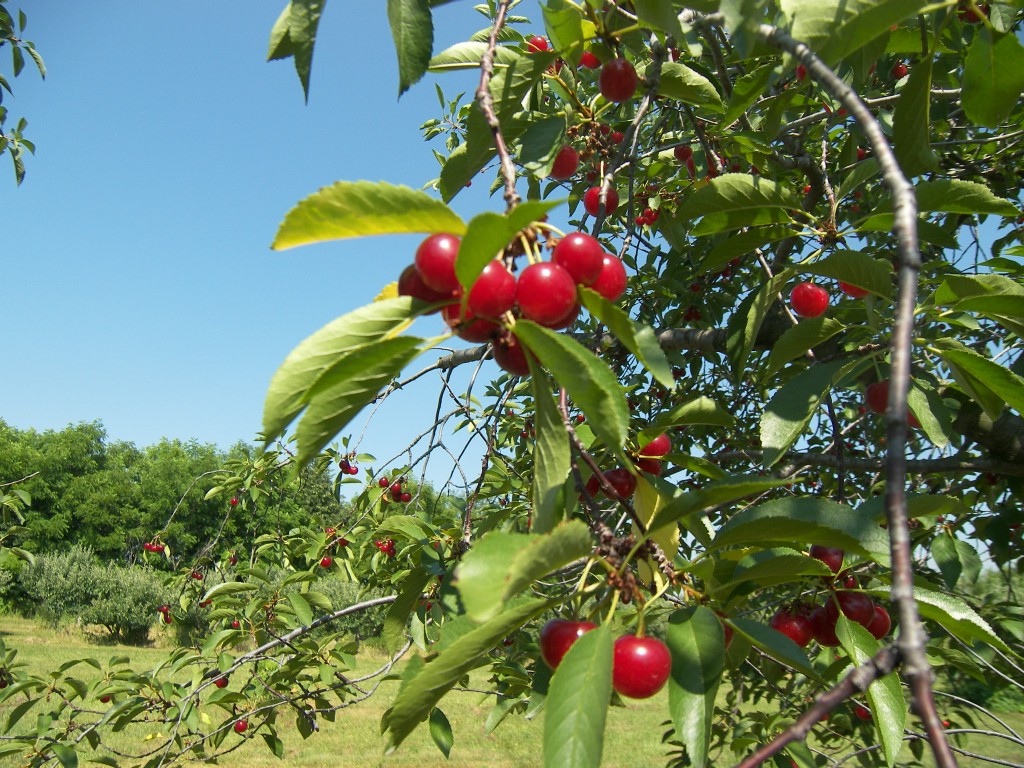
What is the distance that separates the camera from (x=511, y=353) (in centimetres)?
90

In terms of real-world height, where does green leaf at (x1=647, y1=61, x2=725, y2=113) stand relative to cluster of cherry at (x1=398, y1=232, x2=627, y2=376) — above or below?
above

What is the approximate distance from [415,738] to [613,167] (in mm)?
10956

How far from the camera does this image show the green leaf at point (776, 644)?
3.22 feet

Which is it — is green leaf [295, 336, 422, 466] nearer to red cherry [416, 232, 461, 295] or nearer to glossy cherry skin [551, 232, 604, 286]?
red cherry [416, 232, 461, 295]

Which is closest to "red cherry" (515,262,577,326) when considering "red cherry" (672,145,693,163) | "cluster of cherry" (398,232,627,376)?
"cluster of cherry" (398,232,627,376)

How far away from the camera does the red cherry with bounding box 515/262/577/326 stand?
815mm

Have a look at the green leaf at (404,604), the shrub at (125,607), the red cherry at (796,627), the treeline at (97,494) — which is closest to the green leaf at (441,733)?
the green leaf at (404,604)

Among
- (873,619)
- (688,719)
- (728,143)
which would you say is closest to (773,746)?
(688,719)

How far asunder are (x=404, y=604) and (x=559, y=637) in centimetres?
100

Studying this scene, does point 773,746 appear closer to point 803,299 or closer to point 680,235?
point 803,299

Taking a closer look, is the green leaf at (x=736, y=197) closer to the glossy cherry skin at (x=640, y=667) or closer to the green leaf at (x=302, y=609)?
the glossy cherry skin at (x=640, y=667)

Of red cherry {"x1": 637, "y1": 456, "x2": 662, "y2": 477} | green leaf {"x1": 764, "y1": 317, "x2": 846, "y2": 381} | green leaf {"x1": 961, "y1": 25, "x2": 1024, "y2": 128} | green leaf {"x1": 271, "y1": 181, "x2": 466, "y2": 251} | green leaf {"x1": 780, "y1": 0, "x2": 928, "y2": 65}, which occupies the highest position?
green leaf {"x1": 961, "y1": 25, "x2": 1024, "y2": 128}

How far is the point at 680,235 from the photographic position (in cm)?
275

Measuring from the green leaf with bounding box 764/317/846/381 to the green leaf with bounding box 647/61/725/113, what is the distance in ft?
1.99
